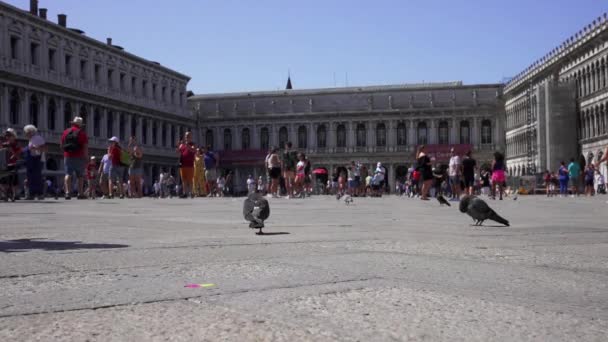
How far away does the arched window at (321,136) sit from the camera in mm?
67938

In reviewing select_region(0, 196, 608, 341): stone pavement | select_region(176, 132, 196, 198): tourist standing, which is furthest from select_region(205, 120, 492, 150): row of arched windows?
select_region(0, 196, 608, 341): stone pavement

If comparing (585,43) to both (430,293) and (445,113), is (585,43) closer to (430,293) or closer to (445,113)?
(445,113)

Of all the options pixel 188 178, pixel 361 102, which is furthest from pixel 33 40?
pixel 361 102

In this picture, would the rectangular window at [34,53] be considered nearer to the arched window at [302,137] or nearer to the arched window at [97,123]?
the arched window at [97,123]

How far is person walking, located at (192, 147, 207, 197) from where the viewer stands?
1833 cm

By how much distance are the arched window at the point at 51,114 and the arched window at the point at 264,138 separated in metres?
27.3

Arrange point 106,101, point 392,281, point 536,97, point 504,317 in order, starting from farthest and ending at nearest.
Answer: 1. point 106,101
2. point 536,97
3. point 392,281
4. point 504,317

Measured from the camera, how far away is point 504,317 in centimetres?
187

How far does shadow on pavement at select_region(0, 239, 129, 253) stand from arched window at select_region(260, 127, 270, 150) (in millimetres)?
64347

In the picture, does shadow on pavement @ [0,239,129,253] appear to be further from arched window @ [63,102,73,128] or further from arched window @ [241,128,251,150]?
arched window @ [241,128,251,150]

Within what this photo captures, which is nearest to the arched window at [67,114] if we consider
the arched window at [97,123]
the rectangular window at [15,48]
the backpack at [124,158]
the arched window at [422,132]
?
the arched window at [97,123]

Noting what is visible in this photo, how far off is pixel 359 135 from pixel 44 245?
63841 millimetres

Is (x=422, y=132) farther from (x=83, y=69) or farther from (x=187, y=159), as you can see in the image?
(x=187, y=159)

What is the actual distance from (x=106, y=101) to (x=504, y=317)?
49803 mm
